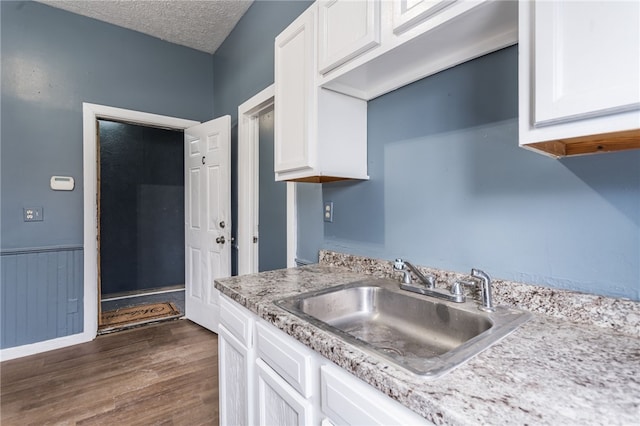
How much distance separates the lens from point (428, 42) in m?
1.04

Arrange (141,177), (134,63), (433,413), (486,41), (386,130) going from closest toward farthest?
(433,413) < (486,41) < (386,130) < (134,63) < (141,177)

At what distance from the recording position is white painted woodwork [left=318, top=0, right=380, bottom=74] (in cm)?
110

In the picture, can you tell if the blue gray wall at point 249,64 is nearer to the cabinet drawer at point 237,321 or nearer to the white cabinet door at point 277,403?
the cabinet drawer at point 237,321

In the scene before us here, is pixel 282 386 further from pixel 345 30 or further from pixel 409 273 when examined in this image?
pixel 345 30

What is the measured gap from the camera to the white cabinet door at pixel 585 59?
0.59 m

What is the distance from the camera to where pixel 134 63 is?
9.99 ft

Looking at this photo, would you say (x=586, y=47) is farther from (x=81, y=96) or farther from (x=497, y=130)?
(x=81, y=96)

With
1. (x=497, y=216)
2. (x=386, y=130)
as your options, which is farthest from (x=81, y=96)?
(x=497, y=216)

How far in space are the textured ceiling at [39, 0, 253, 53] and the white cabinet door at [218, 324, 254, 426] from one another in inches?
107

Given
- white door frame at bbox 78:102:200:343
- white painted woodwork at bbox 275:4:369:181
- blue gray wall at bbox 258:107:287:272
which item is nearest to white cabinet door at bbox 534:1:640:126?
white painted woodwork at bbox 275:4:369:181

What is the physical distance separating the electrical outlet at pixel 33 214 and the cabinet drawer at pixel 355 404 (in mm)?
3032

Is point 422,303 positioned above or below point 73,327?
above

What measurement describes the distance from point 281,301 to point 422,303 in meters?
0.52

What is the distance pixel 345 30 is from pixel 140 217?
410 centimetres
